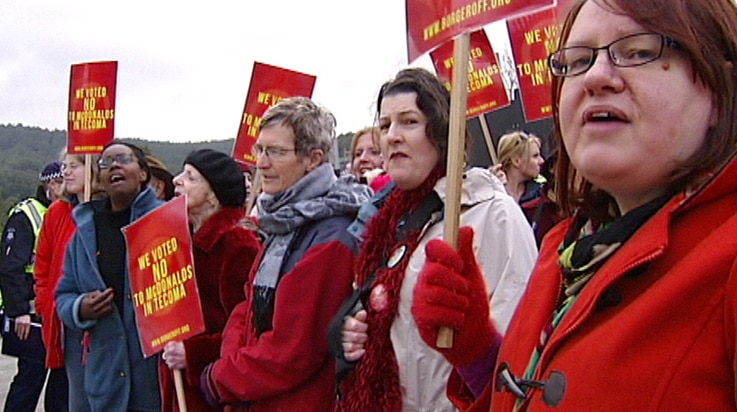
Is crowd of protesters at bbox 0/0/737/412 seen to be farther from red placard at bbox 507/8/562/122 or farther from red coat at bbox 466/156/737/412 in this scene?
red placard at bbox 507/8/562/122

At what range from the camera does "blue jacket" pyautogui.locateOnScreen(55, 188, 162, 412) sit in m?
4.00

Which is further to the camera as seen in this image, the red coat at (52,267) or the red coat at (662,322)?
the red coat at (52,267)

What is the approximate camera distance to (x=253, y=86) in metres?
5.51

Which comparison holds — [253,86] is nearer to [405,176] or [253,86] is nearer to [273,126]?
[273,126]

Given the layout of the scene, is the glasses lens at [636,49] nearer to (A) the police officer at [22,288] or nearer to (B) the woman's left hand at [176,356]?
(B) the woman's left hand at [176,356]

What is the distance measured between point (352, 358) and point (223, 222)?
1.54 m

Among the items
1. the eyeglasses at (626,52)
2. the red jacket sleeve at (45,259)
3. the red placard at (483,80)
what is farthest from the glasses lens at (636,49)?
the red jacket sleeve at (45,259)

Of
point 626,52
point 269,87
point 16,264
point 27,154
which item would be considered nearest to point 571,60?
point 626,52

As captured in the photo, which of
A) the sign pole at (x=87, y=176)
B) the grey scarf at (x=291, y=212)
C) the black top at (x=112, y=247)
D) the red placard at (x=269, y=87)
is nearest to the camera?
the grey scarf at (x=291, y=212)

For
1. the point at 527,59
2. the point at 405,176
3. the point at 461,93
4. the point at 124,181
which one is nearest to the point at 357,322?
the point at 405,176

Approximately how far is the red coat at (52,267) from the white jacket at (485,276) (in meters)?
3.23

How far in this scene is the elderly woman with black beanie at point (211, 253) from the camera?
361 cm

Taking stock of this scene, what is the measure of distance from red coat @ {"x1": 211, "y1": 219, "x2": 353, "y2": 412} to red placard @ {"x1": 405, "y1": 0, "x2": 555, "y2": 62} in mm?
844

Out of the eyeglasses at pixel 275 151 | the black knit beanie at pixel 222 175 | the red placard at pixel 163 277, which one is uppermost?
the eyeglasses at pixel 275 151
